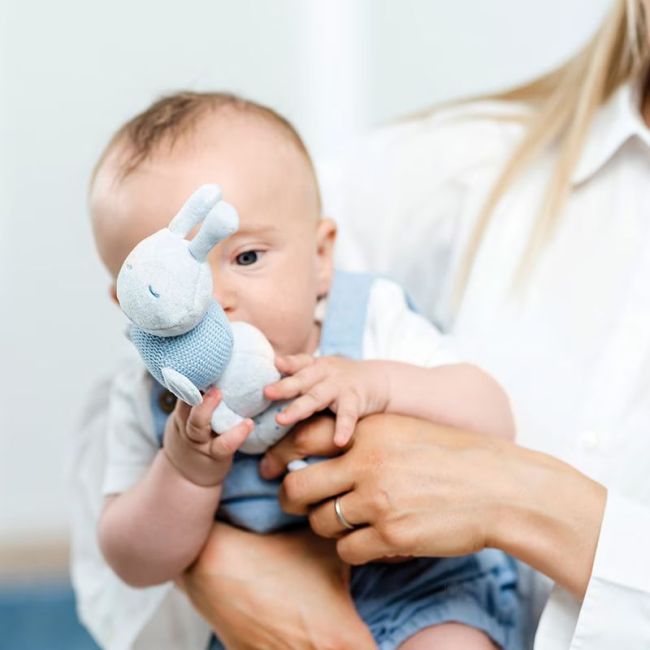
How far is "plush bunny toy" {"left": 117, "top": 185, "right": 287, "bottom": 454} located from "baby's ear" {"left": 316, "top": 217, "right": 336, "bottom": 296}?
19cm

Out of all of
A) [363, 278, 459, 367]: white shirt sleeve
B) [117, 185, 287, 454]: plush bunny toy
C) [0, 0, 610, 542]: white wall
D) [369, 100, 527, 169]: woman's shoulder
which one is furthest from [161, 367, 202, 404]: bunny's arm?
[0, 0, 610, 542]: white wall

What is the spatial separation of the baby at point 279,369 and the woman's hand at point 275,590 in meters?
0.02

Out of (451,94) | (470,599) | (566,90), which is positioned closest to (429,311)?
(566,90)

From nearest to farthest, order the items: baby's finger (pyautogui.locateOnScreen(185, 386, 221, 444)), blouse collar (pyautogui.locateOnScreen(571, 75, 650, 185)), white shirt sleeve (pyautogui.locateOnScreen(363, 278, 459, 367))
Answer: baby's finger (pyautogui.locateOnScreen(185, 386, 221, 444)) → white shirt sleeve (pyautogui.locateOnScreen(363, 278, 459, 367)) → blouse collar (pyautogui.locateOnScreen(571, 75, 650, 185))

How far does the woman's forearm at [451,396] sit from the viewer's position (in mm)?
981

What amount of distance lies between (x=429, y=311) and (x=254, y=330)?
0.52 meters

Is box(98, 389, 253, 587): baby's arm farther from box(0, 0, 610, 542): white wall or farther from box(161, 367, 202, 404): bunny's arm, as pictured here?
box(0, 0, 610, 542): white wall

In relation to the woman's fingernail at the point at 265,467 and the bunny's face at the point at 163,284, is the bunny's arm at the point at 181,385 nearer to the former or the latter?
the bunny's face at the point at 163,284

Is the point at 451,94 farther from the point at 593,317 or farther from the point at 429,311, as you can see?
the point at 593,317

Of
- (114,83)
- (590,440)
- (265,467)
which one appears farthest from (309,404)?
(114,83)

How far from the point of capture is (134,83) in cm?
224

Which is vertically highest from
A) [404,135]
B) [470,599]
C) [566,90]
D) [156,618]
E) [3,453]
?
[566,90]

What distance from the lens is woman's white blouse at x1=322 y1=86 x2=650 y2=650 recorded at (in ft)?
3.12

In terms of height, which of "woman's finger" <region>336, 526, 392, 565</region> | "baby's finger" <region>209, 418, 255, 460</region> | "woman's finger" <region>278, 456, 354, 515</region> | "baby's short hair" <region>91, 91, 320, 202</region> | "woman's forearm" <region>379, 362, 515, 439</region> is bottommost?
"woman's finger" <region>336, 526, 392, 565</region>
